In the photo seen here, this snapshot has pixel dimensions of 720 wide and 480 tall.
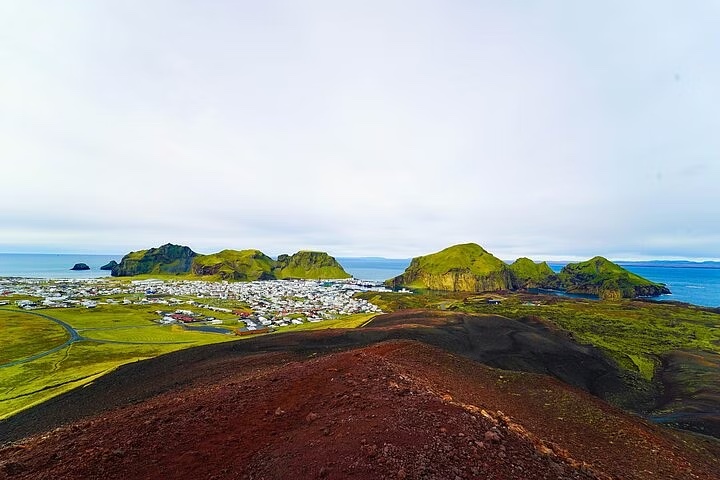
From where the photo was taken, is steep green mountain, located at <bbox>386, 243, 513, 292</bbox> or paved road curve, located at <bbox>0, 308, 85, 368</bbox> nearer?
paved road curve, located at <bbox>0, 308, 85, 368</bbox>

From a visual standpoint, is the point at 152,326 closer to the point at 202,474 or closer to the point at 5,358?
the point at 5,358

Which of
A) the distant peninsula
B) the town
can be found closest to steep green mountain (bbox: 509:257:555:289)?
the distant peninsula

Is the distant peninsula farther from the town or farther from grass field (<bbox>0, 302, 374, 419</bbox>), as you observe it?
grass field (<bbox>0, 302, 374, 419</bbox>)

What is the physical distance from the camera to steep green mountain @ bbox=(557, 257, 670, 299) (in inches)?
6078

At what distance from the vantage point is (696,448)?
15789 millimetres

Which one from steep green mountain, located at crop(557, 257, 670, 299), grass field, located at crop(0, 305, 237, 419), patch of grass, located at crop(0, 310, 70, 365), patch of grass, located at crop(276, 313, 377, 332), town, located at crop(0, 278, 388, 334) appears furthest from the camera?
steep green mountain, located at crop(557, 257, 670, 299)

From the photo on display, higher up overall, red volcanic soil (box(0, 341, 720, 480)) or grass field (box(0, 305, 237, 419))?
red volcanic soil (box(0, 341, 720, 480))

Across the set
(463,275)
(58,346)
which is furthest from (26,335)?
(463,275)

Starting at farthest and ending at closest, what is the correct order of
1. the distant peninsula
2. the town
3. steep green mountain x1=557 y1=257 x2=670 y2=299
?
the distant peninsula → steep green mountain x1=557 y1=257 x2=670 y2=299 → the town

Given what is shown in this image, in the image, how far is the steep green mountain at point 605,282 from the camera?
506 ft

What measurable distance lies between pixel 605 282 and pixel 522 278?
38508 mm

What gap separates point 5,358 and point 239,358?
37579 mm

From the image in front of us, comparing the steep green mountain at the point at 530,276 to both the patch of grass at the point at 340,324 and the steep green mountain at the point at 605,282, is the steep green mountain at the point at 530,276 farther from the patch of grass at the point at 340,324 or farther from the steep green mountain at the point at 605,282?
the patch of grass at the point at 340,324

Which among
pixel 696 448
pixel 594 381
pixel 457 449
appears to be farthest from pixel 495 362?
pixel 457 449
